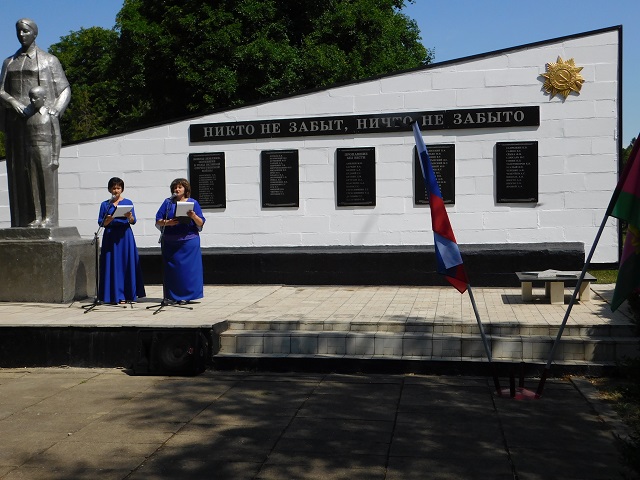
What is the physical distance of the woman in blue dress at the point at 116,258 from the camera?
36.3 feet

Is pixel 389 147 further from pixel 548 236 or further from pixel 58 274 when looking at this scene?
pixel 58 274

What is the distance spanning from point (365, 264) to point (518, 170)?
8.90ft

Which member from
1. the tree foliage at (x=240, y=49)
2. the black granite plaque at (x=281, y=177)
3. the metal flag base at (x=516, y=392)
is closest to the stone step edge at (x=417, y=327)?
the metal flag base at (x=516, y=392)

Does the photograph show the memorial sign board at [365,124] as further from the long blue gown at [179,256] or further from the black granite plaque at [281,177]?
the long blue gown at [179,256]

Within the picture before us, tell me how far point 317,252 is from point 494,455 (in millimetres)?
8109

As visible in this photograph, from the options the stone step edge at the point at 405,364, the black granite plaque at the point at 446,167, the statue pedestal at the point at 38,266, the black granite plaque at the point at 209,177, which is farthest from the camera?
the black granite plaque at the point at 209,177

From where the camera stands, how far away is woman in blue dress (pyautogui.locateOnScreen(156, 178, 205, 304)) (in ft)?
35.6

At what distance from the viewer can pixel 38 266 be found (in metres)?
11.3

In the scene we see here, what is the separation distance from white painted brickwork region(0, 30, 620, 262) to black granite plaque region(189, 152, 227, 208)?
0.13 m

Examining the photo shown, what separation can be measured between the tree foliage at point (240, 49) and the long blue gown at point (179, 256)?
46.3ft

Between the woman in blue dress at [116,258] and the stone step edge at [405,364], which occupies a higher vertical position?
the woman in blue dress at [116,258]

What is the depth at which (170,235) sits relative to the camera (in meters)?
10.9

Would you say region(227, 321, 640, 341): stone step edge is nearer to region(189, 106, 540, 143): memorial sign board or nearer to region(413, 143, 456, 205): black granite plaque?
region(413, 143, 456, 205): black granite plaque

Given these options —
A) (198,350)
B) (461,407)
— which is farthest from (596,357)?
(198,350)
